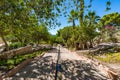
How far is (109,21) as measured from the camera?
3188 centimetres

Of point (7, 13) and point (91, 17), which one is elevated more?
point (91, 17)

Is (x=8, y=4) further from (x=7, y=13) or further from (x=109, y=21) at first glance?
(x=109, y=21)

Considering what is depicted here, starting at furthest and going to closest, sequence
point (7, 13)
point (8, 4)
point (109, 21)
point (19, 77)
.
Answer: point (109, 21)
point (7, 13)
point (8, 4)
point (19, 77)

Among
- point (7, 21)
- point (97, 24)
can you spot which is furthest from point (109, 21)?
point (7, 21)

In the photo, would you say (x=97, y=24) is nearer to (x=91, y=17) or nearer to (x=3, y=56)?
(x=91, y=17)

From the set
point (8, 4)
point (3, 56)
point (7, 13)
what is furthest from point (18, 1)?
point (3, 56)

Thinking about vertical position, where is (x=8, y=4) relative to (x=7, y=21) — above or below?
above

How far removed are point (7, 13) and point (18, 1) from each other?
4.90ft

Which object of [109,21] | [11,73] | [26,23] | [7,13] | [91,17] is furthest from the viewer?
[109,21]

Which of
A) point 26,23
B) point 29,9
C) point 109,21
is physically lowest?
point 26,23

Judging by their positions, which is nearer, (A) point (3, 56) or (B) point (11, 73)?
(B) point (11, 73)

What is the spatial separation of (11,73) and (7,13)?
181 inches

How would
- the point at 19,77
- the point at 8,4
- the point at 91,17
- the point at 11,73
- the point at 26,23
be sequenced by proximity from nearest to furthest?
the point at 19,77 → the point at 11,73 → the point at 8,4 → the point at 26,23 → the point at 91,17

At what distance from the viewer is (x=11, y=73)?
9.66 m
